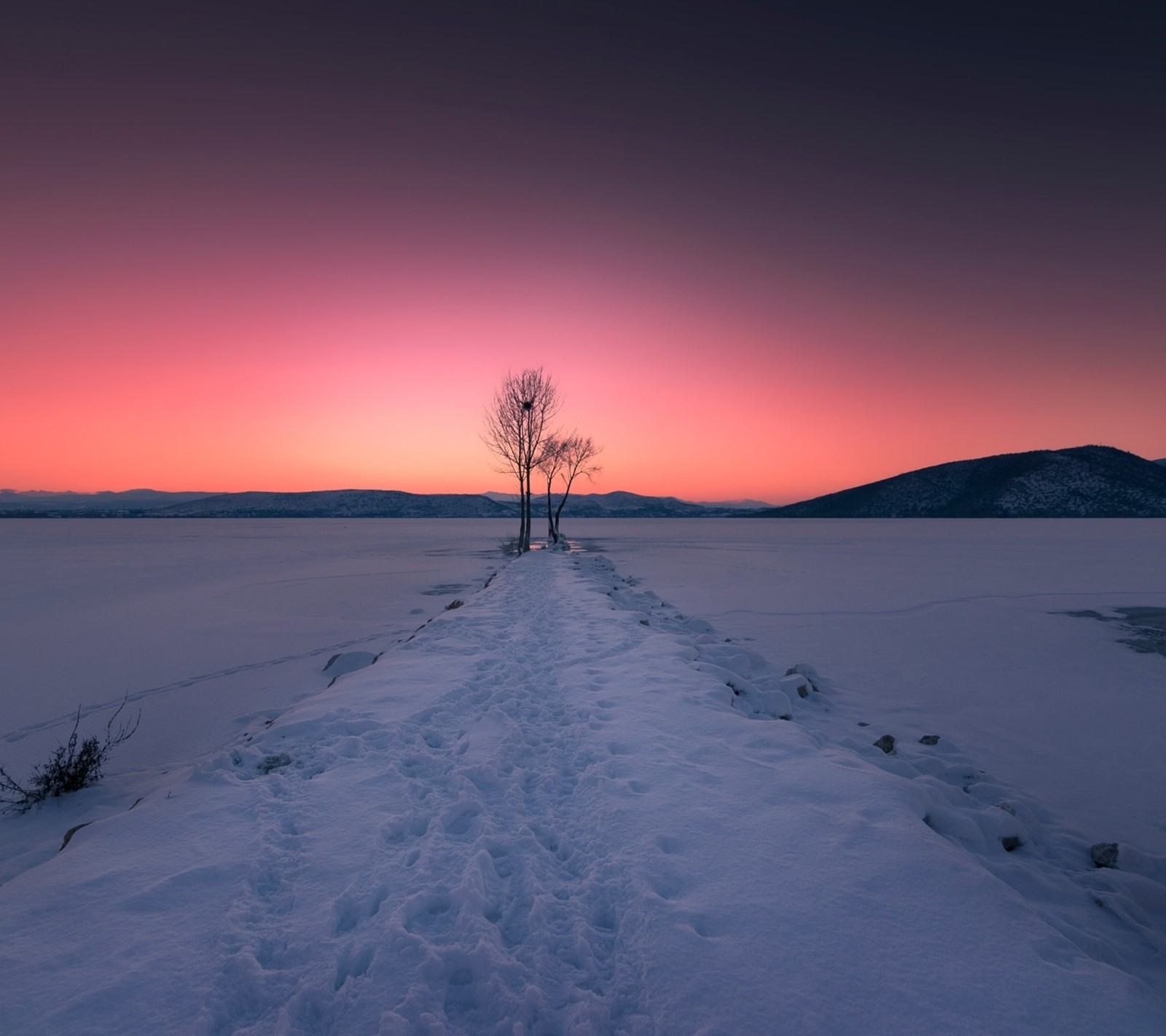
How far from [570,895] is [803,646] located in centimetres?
999

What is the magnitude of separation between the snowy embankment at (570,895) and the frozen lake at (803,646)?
1721mm

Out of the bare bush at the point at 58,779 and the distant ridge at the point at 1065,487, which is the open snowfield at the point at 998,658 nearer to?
the bare bush at the point at 58,779

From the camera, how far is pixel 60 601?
1867 centimetres

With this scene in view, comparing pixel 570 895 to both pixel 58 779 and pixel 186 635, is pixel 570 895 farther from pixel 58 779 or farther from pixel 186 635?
pixel 186 635

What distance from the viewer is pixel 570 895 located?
3.44 m

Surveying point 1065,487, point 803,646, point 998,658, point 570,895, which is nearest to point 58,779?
point 570,895

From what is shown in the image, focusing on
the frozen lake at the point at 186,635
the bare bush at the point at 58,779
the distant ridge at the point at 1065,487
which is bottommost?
the frozen lake at the point at 186,635

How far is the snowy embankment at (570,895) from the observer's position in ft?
8.32

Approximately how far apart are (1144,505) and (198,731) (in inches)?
8575

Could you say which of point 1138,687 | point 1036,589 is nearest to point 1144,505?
point 1036,589

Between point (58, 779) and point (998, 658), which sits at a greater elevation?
point (998, 658)

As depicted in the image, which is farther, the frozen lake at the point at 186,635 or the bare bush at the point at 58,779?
the frozen lake at the point at 186,635

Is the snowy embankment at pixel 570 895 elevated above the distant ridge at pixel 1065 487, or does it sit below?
below

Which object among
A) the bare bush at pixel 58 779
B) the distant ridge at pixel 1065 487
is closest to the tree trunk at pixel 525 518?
the bare bush at pixel 58 779
